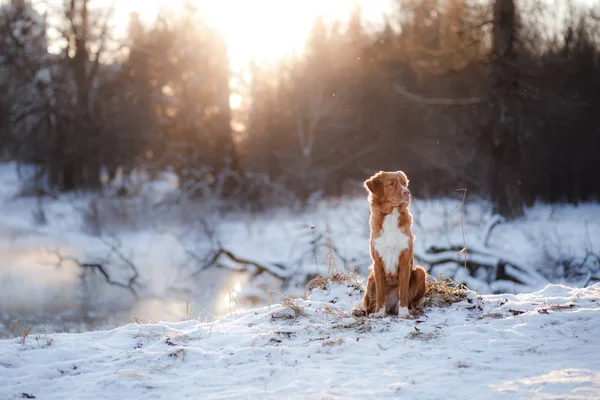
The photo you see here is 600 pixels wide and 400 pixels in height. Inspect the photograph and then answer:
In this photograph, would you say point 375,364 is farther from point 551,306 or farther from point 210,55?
point 210,55

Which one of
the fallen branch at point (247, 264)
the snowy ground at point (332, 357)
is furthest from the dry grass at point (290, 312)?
the fallen branch at point (247, 264)

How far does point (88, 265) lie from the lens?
59.8 feet

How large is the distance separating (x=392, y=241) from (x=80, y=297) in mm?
12173

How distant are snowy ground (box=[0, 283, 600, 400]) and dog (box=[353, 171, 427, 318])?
367mm

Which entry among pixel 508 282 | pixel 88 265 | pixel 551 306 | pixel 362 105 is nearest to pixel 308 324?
pixel 551 306

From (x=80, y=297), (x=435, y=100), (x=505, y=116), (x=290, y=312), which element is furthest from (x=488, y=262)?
(x=80, y=297)

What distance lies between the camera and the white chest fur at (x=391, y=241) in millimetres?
6363

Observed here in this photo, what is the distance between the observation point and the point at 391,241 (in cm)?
639

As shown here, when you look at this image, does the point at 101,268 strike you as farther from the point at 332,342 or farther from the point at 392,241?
the point at 332,342

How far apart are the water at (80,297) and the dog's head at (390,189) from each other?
706 centimetres

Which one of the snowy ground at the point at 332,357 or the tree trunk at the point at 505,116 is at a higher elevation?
the tree trunk at the point at 505,116

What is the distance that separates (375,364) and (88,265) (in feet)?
50.2

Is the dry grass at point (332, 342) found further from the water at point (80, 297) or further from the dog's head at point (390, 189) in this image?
the water at point (80, 297)

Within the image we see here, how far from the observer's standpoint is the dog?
6.37m
